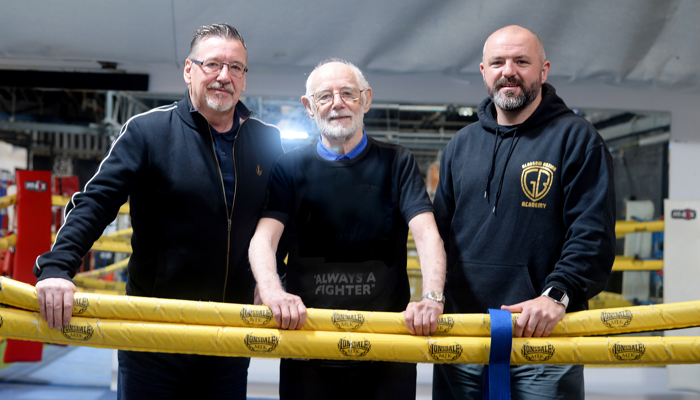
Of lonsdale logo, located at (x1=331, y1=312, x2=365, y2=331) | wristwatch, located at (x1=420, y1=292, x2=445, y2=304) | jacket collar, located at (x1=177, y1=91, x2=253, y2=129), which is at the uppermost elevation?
jacket collar, located at (x1=177, y1=91, x2=253, y2=129)

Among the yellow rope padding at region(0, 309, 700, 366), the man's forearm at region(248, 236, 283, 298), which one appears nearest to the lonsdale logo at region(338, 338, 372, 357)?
the yellow rope padding at region(0, 309, 700, 366)

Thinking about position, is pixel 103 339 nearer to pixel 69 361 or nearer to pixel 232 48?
pixel 232 48

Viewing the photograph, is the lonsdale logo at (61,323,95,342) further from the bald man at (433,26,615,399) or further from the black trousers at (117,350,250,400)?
the bald man at (433,26,615,399)

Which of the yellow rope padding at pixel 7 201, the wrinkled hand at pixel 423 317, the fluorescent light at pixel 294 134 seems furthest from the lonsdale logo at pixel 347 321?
the yellow rope padding at pixel 7 201

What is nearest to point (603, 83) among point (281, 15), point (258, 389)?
point (281, 15)

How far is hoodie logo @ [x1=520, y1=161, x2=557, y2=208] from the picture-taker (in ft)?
5.29

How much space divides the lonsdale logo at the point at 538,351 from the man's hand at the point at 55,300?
1374 mm

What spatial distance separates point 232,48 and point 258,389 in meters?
2.80

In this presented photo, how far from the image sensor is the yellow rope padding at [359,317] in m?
1.45

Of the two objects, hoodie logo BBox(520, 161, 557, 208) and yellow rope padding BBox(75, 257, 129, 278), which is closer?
hoodie logo BBox(520, 161, 557, 208)

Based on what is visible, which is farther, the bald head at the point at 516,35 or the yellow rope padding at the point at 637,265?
the yellow rope padding at the point at 637,265

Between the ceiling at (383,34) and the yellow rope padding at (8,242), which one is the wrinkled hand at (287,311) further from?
the yellow rope padding at (8,242)

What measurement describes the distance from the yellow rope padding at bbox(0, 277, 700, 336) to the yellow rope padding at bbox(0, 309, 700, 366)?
25 millimetres

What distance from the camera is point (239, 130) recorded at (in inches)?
74.9
